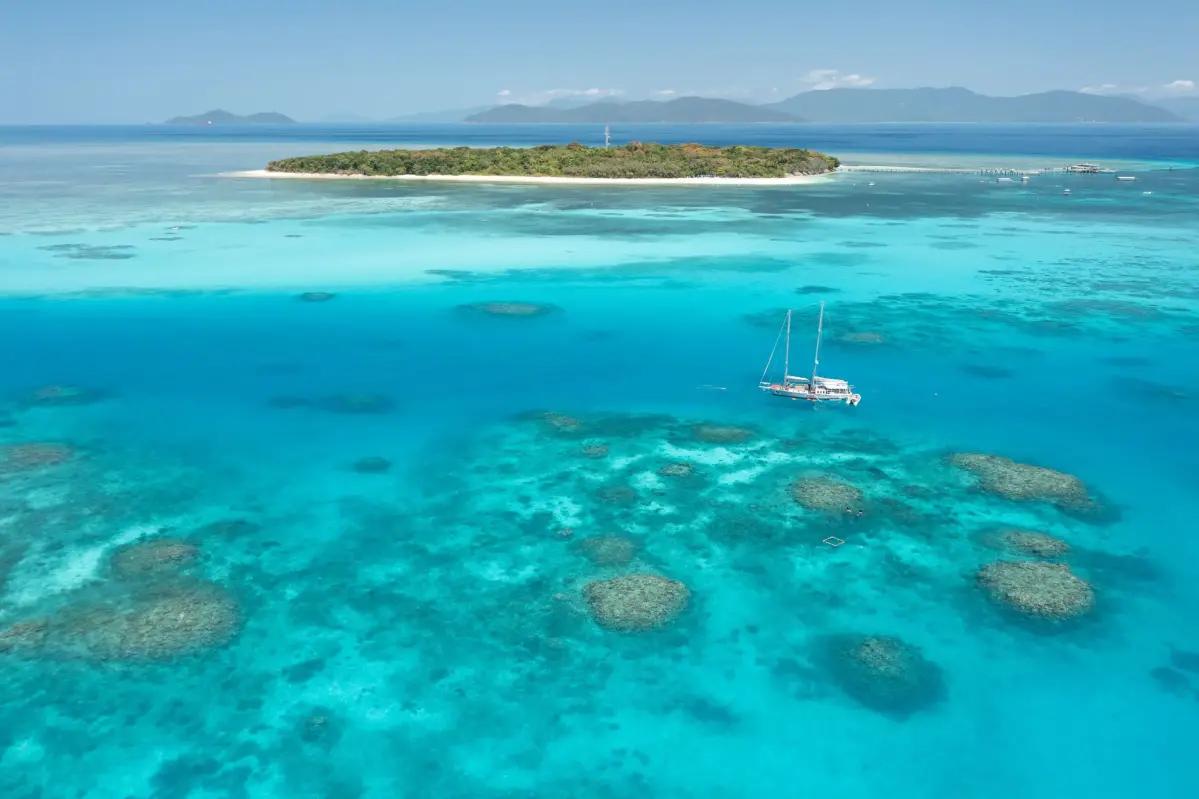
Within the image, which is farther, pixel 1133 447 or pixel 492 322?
pixel 492 322

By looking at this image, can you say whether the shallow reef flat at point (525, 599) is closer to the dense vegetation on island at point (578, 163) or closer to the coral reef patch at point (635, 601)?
the coral reef patch at point (635, 601)

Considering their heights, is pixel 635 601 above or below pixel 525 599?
above

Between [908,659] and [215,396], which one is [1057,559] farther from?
[215,396]

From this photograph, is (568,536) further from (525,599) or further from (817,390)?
(817,390)

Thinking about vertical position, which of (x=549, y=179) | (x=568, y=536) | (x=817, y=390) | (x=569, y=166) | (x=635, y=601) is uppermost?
(x=569, y=166)

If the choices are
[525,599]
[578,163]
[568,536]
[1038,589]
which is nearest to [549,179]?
[578,163]

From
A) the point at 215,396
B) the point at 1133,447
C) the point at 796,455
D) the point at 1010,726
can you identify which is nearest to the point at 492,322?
the point at 215,396

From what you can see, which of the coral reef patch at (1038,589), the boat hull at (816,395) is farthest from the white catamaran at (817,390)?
the coral reef patch at (1038,589)
